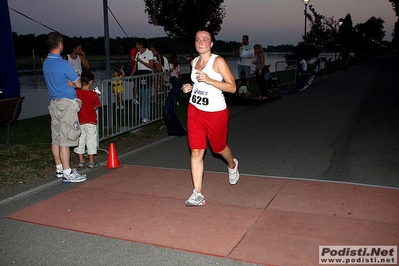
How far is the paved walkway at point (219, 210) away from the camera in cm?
416

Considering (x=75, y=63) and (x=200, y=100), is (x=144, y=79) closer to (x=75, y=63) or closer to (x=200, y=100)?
(x=75, y=63)

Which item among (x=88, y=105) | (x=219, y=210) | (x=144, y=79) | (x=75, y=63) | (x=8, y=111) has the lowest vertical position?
(x=219, y=210)

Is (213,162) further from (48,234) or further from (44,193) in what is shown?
(48,234)

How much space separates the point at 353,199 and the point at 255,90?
14672 mm

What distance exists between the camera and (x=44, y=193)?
6000mm

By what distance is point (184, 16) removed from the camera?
40.7 metres

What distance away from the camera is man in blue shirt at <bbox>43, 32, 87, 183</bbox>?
19.6 ft

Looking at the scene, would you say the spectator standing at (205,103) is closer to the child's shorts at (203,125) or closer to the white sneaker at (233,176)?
the child's shorts at (203,125)

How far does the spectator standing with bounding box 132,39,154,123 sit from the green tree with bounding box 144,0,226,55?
29.9 m

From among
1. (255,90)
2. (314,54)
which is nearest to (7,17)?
(255,90)

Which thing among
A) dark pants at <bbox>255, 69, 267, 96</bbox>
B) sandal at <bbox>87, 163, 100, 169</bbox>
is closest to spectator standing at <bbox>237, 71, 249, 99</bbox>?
dark pants at <bbox>255, 69, 267, 96</bbox>

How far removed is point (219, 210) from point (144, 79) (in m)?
5.52

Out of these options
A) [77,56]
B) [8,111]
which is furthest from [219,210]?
[77,56]

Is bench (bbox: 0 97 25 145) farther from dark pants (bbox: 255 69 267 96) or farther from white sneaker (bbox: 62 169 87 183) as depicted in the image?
dark pants (bbox: 255 69 267 96)
